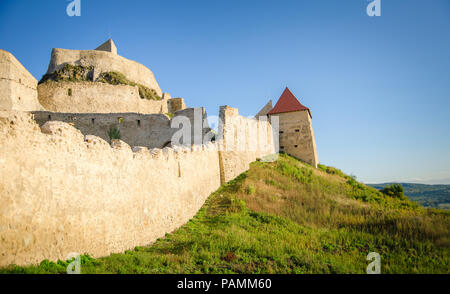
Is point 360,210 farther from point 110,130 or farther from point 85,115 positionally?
point 85,115

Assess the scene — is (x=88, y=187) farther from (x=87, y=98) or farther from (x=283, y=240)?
(x=87, y=98)

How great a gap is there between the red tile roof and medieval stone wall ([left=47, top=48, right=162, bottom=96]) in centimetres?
2249

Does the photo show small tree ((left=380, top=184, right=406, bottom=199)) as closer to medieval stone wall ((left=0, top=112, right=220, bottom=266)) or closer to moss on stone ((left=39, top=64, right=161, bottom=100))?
medieval stone wall ((left=0, top=112, right=220, bottom=266))

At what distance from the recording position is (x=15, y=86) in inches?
810

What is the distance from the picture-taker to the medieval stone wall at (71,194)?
315 cm

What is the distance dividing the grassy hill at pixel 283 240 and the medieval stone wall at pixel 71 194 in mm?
279

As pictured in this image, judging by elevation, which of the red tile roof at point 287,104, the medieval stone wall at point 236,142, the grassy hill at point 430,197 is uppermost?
the red tile roof at point 287,104

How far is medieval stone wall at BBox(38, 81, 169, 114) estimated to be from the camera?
76.8 feet

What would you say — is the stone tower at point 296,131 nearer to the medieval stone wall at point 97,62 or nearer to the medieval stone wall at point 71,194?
the medieval stone wall at point 71,194

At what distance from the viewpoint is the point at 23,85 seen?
21.5 meters

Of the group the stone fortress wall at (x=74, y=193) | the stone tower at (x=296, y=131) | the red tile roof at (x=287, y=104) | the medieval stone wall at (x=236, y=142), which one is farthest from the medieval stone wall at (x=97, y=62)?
the stone fortress wall at (x=74, y=193)

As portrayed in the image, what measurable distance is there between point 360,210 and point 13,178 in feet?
33.6

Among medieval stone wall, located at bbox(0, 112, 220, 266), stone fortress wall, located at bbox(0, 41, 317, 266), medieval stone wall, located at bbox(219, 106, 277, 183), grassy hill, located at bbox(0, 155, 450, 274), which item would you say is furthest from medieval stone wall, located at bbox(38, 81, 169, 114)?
medieval stone wall, located at bbox(0, 112, 220, 266)

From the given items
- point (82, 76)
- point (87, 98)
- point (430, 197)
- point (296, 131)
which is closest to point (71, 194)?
point (296, 131)
